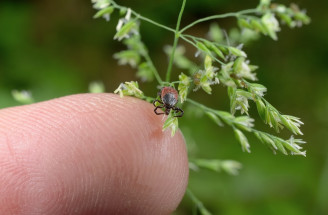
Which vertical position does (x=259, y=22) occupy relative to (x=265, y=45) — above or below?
above

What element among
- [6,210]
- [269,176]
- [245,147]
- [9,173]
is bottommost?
[269,176]

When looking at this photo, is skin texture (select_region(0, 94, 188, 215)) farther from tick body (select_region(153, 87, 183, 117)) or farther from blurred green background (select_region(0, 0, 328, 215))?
blurred green background (select_region(0, 0, 328, 215))

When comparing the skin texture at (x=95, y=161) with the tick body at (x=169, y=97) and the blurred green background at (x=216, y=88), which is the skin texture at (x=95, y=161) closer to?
the tick body at (x=169, y=97)

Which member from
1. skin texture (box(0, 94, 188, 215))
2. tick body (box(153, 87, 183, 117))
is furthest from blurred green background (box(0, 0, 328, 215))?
tick body (box(153, 87, 183, 117))

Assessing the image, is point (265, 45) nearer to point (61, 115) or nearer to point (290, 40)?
point (290, 40)

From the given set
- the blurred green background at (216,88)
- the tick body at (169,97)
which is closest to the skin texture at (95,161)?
the tick body at (169,97)

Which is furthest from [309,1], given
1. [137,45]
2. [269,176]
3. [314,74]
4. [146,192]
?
[146,192]
